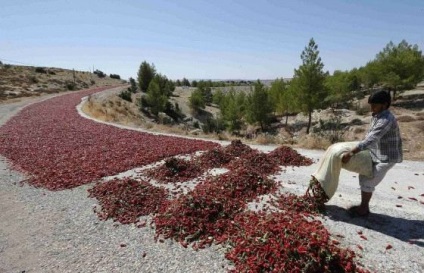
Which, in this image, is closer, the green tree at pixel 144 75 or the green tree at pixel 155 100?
the green tree at pixel 155 100

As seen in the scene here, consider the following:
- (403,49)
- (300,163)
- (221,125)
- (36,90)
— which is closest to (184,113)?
(221,125)

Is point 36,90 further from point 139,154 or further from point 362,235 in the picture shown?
point 362,235

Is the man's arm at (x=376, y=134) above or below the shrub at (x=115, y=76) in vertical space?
below

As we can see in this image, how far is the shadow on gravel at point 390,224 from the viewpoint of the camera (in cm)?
586

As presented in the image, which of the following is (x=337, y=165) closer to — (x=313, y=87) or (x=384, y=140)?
(x=384, y=140)

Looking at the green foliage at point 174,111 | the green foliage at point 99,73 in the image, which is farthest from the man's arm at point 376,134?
the green foliage at point 99,73

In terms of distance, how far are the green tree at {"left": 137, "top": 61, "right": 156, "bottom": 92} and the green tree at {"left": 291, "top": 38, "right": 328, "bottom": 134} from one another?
40.1 m

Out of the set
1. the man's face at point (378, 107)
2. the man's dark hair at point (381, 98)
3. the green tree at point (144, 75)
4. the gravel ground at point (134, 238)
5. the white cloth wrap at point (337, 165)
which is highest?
the green tree at point (144, 75)

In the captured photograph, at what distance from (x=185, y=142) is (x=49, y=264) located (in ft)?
34.3

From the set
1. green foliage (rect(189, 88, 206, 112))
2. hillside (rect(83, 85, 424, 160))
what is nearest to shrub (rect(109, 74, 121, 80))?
hillside (rect(83, 85, 424, 160))

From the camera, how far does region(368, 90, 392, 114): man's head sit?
5.82 m

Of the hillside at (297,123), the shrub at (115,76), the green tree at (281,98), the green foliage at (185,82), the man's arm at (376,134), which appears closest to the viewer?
the man's arm at (376,134)

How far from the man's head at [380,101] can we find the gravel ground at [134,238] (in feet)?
8.01

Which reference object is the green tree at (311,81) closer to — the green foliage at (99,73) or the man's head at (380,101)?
the man's head at (380,101)
